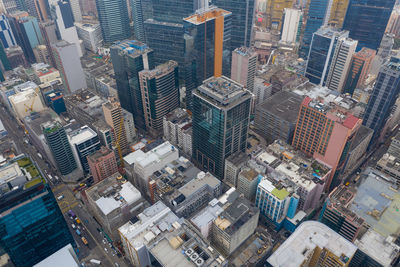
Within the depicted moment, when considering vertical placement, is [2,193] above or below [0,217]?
above
